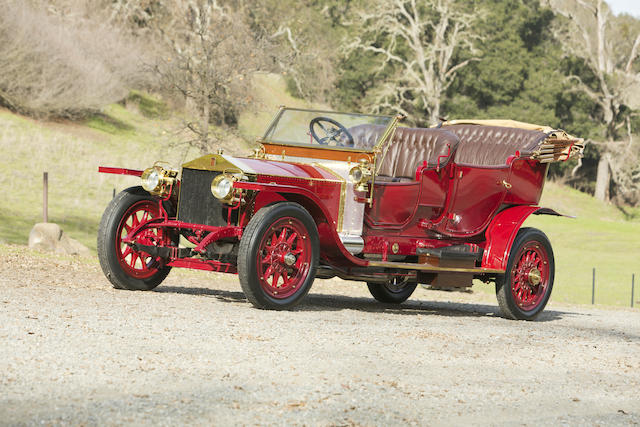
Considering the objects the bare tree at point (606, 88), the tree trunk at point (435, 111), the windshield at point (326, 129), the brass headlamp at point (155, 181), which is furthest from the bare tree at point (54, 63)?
the brass headlamp at point (155, 181)

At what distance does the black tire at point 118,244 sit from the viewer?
940 centimetres

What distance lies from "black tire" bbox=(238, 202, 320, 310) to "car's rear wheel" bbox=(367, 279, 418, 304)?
322 centimetres

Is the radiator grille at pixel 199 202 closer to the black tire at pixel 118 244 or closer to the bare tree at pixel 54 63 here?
the black tire at pixel 118 244

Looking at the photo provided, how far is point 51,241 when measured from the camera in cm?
1653

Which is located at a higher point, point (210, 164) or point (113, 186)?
point (210, 164)

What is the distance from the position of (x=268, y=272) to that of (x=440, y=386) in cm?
299

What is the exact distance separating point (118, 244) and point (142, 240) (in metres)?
0.25

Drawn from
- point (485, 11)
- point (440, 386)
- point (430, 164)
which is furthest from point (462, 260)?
point (485, 11)

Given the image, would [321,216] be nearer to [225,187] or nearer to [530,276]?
[225,187]

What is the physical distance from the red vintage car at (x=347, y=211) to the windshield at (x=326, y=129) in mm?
14

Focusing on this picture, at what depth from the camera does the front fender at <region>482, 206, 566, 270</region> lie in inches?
410

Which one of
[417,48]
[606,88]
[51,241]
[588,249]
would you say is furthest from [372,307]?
[606,88]

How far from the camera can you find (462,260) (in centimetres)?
1030

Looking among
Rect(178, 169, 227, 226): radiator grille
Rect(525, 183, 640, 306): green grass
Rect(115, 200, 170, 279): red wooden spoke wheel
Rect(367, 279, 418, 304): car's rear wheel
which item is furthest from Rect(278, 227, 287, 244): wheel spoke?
Rect(525, 183, 640, 306): green grass
